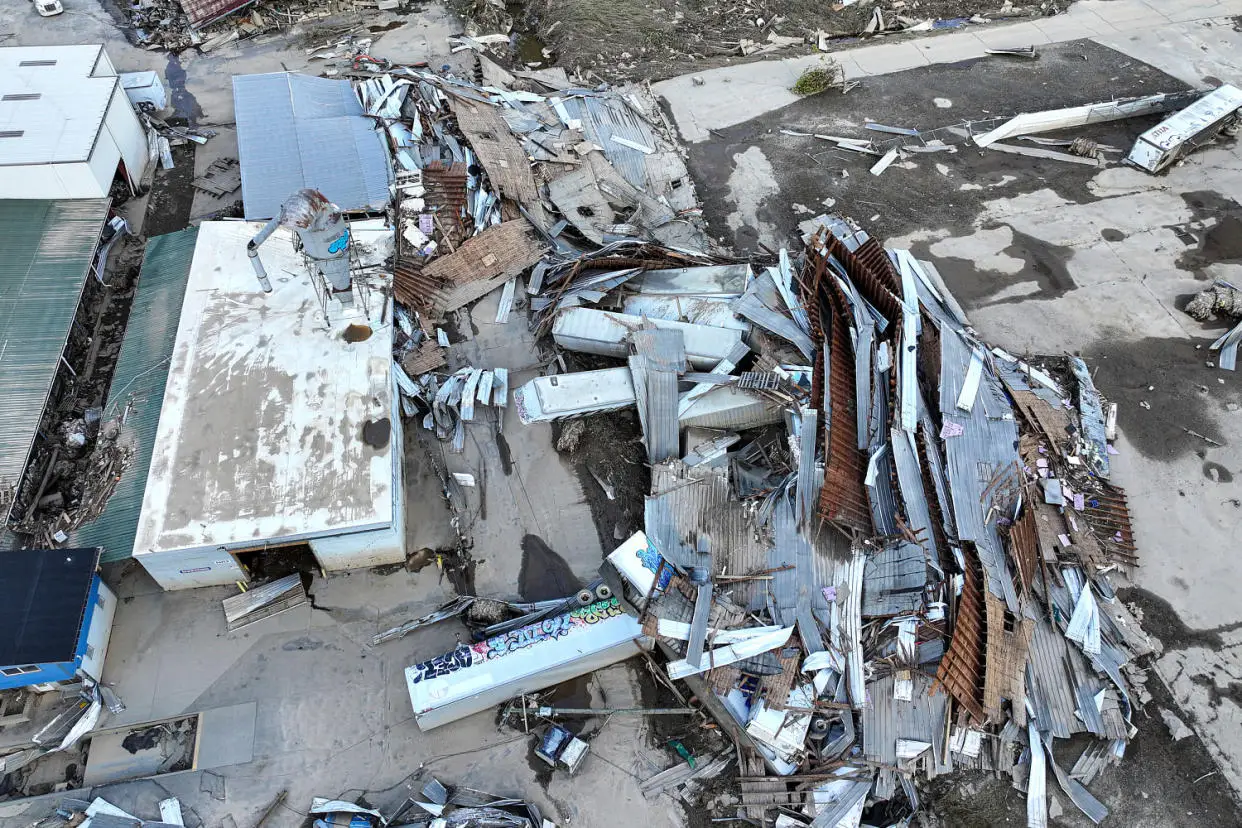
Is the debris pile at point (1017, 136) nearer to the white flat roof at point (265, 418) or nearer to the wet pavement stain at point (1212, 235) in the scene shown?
the wet pavement stain at point (1212, 235)

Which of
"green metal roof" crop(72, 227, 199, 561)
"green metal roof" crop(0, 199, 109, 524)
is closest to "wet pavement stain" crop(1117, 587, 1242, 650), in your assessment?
A: "green metal roof" crop(72, 227, 199, 561)

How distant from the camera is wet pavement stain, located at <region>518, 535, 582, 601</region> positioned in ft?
63.9

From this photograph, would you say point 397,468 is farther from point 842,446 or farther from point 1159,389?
point 1159,389

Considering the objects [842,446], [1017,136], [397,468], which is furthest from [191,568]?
[1017,136]

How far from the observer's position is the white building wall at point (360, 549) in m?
18.4

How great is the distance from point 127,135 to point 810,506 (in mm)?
26756

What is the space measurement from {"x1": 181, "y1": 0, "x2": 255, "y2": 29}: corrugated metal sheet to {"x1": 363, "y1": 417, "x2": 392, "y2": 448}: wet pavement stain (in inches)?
1049

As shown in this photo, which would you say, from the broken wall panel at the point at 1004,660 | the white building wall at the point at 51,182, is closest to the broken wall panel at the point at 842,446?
the broken wall panel at the point at 1004,660

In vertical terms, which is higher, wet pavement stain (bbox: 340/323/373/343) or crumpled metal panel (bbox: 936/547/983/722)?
wet pavement stain (bbox: 340/323/373/343)

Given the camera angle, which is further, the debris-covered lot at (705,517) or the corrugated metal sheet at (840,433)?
the corrugated metal sheet at (840,433)

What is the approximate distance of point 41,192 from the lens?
24547mm

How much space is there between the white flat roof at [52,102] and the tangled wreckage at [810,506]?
1017 centimetres

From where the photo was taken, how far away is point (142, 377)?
20734 millimetres

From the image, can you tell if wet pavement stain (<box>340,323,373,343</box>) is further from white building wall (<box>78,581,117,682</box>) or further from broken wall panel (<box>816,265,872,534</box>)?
broken wall panel (<box>816,265,872,534</box>)
